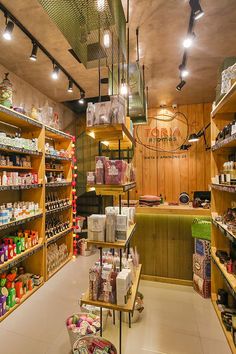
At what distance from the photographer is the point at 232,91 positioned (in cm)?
185

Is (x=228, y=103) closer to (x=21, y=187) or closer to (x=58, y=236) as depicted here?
(x=21, y=187)

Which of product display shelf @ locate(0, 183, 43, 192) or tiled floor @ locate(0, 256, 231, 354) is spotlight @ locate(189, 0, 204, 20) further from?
tiled floor @ locate(0, 256, 231, 354)

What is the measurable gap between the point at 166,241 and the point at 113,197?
1.28 m

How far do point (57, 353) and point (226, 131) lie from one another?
2.77m

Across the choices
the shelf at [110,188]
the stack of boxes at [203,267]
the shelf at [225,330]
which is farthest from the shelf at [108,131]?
the shelf at [225,330]

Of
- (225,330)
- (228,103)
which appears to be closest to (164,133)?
(228,103)

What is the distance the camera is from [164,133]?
5.27 metres

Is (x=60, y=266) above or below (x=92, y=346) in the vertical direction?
below

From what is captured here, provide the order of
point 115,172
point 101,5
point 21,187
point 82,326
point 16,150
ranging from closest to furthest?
point 101,5, point 115,172, point 82,326, point 16,150, point 21,187

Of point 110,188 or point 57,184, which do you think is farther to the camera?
point 57,184

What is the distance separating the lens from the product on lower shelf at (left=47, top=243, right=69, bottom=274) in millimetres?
3662

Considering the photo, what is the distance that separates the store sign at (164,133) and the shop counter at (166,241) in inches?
88.8

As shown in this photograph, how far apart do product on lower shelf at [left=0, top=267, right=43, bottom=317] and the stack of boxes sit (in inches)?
92.3

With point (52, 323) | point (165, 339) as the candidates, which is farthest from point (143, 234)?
point (52, 323)
